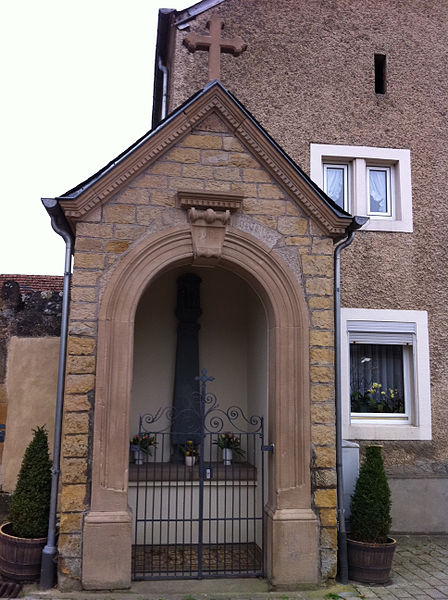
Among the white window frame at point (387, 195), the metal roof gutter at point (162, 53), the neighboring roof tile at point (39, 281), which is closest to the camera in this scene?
the white window frame at point (387, 195)

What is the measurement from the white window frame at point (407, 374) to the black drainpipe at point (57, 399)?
4137 millimetres

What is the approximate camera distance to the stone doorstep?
16.7 ft

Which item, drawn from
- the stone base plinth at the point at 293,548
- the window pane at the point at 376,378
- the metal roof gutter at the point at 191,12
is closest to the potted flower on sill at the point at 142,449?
the stone base plinth at the point at 293,548

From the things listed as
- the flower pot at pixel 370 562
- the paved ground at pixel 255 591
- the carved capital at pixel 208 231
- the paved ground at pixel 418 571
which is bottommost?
the paved ground at pixel 418 571

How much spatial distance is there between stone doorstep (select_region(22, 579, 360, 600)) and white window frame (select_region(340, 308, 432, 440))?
291 centimetres

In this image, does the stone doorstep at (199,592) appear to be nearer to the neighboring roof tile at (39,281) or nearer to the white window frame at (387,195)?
the neighboring roof tile at (39,281)

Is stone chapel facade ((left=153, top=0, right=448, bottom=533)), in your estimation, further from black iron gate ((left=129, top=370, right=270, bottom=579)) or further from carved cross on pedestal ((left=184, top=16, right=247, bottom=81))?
black iron gate ((left=129, top=370, right=270, bottom=579))

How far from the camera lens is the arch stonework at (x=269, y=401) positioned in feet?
17.2

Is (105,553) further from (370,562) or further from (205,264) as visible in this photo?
(205,264)

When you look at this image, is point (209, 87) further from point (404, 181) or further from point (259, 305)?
point (404, 181)

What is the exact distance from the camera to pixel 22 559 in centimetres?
534

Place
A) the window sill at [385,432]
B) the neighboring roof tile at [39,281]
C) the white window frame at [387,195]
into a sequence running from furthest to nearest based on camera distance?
the neighboring roof tile at [39,281] < the white window frame at [387,195] < the window sill at [385,432]

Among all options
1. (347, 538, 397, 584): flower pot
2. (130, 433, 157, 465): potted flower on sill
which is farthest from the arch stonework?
(130, 433, 157, 465): potted flower on sill

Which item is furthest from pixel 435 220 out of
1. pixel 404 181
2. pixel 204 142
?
pixel 204 142
